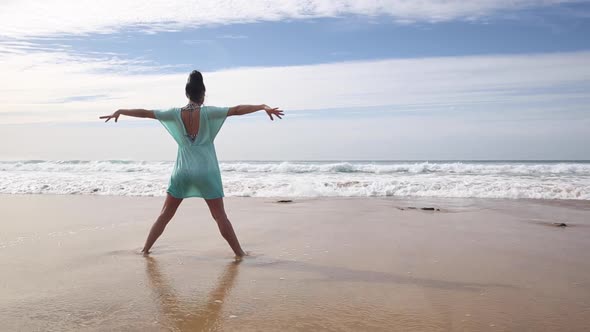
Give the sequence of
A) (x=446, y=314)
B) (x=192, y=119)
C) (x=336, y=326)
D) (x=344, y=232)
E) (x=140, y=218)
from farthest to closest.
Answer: (x=140, y=218), (x=344, y=232), (x=192, y=119), (x=446, y=314), (x=336, y=326)

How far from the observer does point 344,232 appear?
20.3 feet

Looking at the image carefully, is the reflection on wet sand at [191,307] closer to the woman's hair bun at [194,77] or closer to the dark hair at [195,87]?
the dark hair at [195,87]

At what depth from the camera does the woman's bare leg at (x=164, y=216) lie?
477 centimetres

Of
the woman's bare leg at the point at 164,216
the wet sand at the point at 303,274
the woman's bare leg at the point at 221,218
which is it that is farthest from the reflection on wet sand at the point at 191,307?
the woman's bare leg at the point at 164,216

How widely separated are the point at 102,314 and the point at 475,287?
114 inches

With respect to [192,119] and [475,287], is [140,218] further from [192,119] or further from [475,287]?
[475,287]

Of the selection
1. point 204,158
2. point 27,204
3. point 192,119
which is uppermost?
point 192,119

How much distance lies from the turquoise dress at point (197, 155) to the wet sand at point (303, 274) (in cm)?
80

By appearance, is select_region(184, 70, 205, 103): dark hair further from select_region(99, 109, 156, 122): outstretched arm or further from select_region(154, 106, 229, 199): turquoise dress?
select_region(99, 109, 156, 122): outstretched arm

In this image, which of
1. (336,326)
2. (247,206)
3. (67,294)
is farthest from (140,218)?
(336,326)

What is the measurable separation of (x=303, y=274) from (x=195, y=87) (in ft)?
7.02

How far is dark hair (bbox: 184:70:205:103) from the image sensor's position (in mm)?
4465

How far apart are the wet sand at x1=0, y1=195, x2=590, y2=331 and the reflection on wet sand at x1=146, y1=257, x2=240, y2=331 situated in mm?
14

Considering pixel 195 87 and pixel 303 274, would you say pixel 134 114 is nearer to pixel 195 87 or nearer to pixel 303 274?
pixel 195 87
